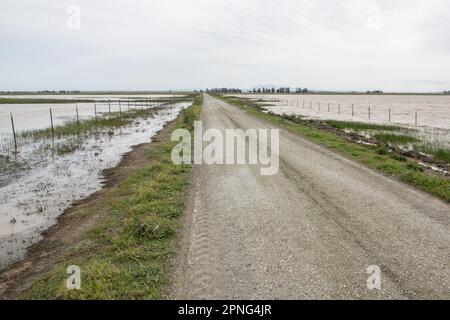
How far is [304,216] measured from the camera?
7570mm

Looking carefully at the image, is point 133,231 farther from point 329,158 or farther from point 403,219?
point 329,158

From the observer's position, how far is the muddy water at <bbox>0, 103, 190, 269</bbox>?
316 inches

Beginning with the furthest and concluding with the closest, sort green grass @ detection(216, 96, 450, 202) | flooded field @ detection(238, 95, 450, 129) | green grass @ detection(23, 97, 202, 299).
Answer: flooded field @ detection(238, 95, 450, 129) < green grass @ detection(216, 96, 450, 202) < green grass @ detection(23, 97, 202, 299)

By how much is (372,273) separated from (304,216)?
2510 mm

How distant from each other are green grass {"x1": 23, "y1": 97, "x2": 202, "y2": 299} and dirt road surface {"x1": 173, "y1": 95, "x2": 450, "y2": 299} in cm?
39

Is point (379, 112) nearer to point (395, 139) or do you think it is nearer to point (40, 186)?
point (395, 139)

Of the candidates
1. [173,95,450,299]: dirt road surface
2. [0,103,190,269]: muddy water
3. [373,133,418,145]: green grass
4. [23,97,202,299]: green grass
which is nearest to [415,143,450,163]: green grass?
[373,133,418,145]: green grass

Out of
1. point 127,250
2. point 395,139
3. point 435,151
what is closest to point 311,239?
point 127,250

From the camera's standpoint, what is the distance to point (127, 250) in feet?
20.0

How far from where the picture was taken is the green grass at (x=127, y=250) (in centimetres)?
494

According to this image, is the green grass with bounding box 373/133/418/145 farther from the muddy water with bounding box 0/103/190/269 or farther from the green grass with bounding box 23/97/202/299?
the muddy water with bounding box 0/103/190/269

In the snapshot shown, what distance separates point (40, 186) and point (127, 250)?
765cm
